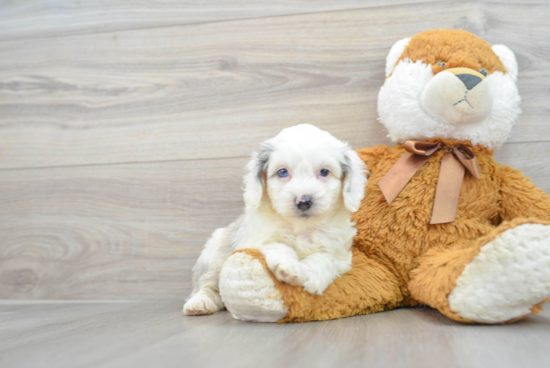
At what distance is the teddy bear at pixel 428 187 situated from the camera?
1031 millimetres

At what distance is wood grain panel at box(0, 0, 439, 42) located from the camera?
5.06 ft

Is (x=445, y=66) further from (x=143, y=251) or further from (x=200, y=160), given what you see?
(x=143, y=251)

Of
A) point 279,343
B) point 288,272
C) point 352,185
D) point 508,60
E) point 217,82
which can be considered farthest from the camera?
point 217,82

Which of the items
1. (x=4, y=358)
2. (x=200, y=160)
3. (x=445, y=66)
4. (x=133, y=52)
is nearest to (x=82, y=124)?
(x=133, y=52)

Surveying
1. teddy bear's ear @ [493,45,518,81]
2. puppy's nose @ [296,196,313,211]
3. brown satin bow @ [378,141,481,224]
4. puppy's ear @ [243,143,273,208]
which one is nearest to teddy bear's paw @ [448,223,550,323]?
brown satin bow @ [378,141,481,224]

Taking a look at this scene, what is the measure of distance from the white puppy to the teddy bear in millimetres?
50

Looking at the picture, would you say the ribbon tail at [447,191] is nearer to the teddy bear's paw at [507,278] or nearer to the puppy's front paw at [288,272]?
the teddy bear's paw at [507,278]

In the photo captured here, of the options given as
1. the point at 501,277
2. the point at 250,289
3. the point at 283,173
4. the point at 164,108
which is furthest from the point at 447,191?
the point at 164,108

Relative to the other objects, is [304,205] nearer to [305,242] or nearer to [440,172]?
[305,242]

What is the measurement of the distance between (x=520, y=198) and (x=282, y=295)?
0.67 metres

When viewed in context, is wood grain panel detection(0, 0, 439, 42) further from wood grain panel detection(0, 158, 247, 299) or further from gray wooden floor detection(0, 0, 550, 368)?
wood grain panel detection(0, 158, 247, 299)

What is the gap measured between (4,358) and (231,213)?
0.83m

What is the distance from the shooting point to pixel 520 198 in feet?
3.74

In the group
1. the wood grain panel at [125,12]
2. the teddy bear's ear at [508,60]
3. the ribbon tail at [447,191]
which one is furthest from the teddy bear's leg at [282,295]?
the wood grain panel at [125,12]
